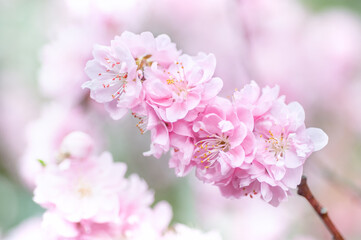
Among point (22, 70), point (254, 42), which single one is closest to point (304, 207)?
point (254, 42)

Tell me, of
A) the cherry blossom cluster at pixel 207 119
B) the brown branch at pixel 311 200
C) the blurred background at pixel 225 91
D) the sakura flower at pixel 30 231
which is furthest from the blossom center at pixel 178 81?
the blurred background at pixel 225 91

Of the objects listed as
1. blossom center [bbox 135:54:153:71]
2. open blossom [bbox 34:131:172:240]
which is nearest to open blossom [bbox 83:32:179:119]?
blossom center [bbox 135:54:153:71]

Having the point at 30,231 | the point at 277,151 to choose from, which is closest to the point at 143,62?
the point at 277,151

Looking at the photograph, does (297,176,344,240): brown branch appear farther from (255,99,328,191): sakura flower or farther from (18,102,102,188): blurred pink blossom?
(18,102,102,188): blurred pink blossom

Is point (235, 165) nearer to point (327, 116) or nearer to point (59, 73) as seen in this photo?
point (59, 73)

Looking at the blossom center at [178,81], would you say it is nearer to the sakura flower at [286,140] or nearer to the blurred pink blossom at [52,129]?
the sakura flower at [286,140]
